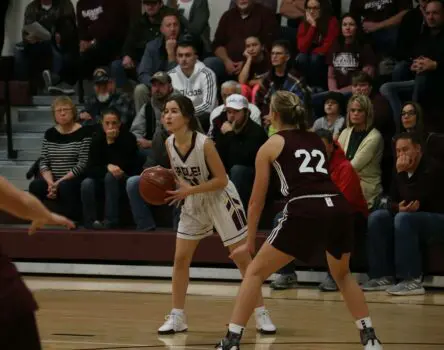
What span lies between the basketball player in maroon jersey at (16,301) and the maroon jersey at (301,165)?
270 cm

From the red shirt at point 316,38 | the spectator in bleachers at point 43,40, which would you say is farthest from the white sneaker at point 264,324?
the spectator in bleachers at point 43,40

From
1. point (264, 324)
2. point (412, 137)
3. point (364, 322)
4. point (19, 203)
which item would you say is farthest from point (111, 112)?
point (19, 203)

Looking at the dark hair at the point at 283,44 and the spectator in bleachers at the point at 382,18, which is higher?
the spectator in bleachers at the point at 382,18

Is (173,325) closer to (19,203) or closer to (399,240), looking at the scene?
(399,240)

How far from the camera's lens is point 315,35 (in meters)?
11.1

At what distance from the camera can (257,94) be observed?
1070 cm

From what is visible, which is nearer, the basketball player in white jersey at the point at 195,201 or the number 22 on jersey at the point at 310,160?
the number 22 on jersey at the point at 310,160

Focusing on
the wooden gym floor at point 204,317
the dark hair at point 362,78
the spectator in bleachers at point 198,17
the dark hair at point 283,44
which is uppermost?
the spectator in bleachers at point 198,17

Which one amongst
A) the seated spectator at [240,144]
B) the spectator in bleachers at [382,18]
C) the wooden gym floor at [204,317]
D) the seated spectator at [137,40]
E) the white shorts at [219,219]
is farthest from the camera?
the seated spectator at [137,40]

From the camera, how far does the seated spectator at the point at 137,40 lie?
11820mm

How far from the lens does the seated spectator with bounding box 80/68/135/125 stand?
11156 mm

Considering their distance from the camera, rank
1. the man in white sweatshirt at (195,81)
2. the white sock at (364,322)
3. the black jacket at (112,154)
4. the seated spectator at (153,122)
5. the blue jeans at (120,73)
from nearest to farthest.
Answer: the white sock at (364,322) → the seated spectator at (153,122) → the black jacket at (112,154) → the man in white sweatshirt at (195,81) → the blue jeans at (120,73)

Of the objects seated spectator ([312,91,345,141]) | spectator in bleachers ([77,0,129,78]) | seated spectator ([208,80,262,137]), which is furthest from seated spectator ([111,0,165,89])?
seated spectator ([312,91,345,141])

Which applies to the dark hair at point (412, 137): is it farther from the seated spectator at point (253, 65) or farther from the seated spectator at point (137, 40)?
the seated spectator at point (137, 40)
